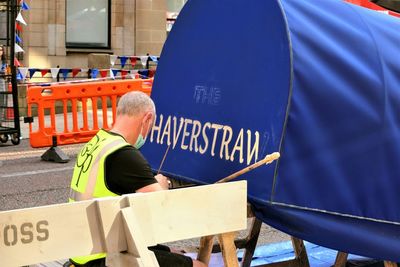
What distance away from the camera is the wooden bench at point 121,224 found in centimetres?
264

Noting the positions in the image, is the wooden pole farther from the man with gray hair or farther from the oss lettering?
the oss lettering

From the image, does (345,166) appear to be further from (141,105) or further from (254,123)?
(141,105)

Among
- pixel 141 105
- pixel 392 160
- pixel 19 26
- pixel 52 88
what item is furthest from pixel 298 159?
pixel 19 26

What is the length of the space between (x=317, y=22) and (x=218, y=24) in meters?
0.62

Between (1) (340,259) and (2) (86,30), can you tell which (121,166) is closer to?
(1) (340,259)

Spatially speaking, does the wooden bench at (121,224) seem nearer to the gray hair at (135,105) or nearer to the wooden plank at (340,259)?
the gray hair at (135,105)

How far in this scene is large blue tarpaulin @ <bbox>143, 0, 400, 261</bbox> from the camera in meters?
3.34

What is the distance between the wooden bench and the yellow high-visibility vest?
0.70 meters

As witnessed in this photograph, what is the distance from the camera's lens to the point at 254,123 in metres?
3.52

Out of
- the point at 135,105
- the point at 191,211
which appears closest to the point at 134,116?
the point at 135,105

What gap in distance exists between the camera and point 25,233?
2641 millimetres

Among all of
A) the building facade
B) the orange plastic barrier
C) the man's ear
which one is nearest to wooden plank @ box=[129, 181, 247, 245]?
the man's ear

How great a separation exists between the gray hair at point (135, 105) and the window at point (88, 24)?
16.8 meters

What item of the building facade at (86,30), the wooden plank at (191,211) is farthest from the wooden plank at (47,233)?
the building facade at (86,30)
